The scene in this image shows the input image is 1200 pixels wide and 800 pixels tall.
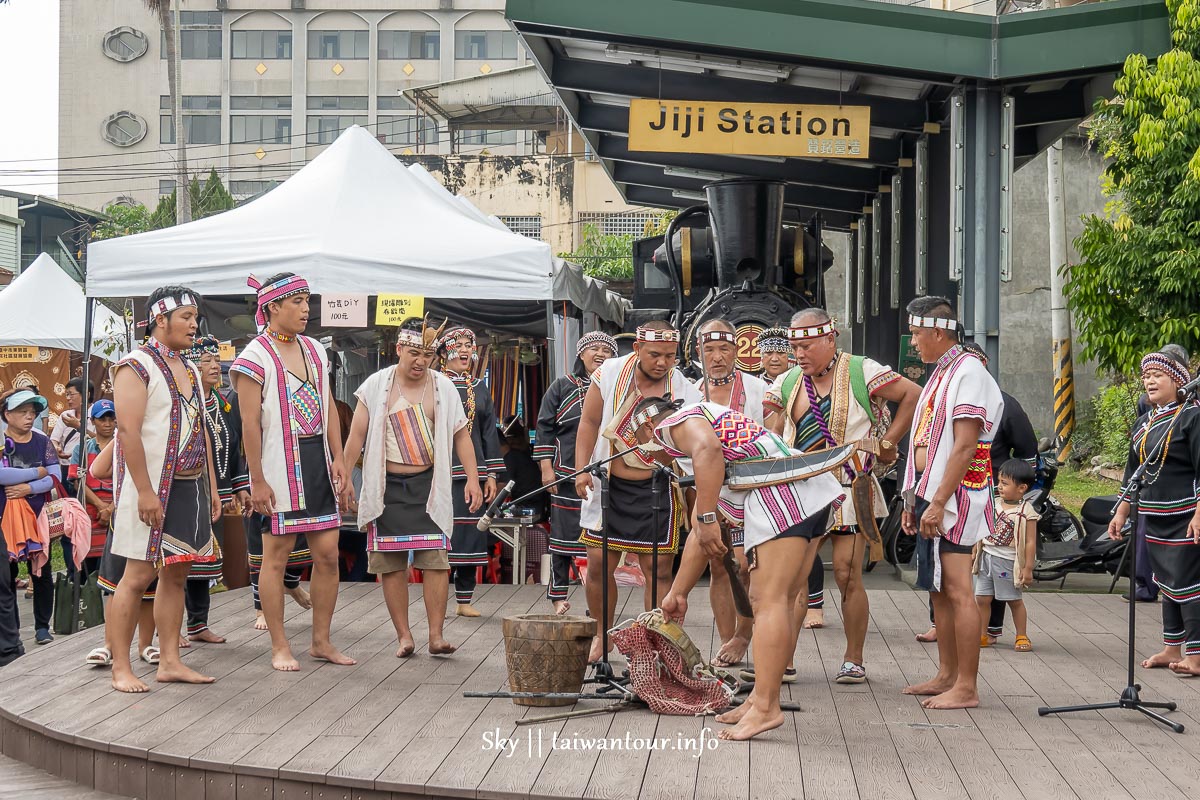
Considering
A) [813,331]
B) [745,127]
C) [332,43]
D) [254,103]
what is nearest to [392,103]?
[332,43]

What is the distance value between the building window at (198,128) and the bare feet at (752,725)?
56085 millimetres

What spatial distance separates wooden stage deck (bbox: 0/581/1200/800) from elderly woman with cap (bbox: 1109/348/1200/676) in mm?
242

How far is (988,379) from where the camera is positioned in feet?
18.4

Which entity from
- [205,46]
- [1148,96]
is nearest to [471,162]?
[205,46]

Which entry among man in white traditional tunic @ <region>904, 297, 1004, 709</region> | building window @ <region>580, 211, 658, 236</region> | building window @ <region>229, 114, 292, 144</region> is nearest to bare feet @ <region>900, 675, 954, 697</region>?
man in white traditional tunic @ <region>904, 297, 1004, 709</region>

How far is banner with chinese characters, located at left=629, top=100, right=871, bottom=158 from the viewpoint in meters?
10.0

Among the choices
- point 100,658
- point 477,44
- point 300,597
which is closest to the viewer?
point 100,658

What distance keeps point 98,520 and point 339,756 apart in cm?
480

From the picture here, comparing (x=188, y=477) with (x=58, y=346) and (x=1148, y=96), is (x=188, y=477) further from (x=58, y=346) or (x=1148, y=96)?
(x=58, y=346)

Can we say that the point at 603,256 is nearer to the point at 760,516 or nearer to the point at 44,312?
the point at 44,312

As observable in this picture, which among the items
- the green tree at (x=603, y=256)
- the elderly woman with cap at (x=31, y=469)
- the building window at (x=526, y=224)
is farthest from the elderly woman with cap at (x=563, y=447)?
the building window at (x=526, y=224)

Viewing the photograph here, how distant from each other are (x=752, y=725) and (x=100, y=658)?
348cm

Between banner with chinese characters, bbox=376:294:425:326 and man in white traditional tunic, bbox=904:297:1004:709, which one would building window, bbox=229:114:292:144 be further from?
man in white traditional tunic, bbox=904:297:1004:709

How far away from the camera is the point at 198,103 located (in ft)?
189
